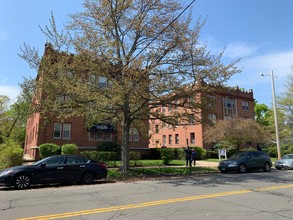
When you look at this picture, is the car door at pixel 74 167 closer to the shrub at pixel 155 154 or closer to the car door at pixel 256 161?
the car door at pixel 256 161

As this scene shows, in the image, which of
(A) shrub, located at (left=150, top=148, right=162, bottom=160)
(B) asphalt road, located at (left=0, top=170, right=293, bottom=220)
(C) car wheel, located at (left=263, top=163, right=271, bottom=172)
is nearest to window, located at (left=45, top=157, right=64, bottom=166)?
(B) asphalt road, located at (left=0, top=170, right=293, bottom=220)

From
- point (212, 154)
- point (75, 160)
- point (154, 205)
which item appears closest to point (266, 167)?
point (75, 160)

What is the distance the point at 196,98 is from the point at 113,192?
846 centimetres

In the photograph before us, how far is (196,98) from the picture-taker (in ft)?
54.0

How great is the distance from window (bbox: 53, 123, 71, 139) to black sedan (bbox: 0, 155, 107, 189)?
1540 cm

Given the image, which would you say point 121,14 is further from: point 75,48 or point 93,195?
point 93,195

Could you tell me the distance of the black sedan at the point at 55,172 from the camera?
1147 cm

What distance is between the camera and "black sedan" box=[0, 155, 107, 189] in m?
11.5

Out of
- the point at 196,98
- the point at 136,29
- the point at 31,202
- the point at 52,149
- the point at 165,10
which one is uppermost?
the point at 165,10

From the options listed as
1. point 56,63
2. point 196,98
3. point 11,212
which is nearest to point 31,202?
point 11,212

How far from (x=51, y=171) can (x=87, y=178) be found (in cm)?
185

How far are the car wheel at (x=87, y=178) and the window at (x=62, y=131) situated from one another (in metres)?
15.7

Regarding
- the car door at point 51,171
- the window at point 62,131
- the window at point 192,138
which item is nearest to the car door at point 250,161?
the car door at point 51,171

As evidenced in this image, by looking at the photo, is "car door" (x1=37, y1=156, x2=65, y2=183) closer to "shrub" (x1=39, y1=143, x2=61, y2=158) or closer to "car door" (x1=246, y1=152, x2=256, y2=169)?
"shrub" (x1=39, y1=143, x2=61, y2=158)
